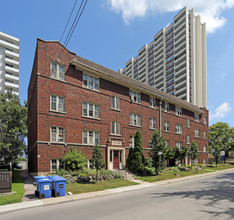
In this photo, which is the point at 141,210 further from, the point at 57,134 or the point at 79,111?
the point at 79,111

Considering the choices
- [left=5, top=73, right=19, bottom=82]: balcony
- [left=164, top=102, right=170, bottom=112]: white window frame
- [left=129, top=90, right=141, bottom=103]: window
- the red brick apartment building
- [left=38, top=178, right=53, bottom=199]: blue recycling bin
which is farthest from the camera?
[left=5, top=73, right=19, bottom=82]: balcony

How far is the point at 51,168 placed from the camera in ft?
59.5

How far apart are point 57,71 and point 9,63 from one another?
66.7 metres

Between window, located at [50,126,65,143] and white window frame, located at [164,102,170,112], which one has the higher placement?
white window frame, located at [164,102,170,112]

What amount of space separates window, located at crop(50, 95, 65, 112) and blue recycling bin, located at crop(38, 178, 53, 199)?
8.87m

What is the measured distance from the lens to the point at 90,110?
2202cm

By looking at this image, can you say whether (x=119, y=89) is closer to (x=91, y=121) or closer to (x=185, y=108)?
(x=91, y=121)

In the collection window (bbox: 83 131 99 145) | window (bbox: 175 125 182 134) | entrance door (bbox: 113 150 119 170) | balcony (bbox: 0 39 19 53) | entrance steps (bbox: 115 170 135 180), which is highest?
balcony (bbox: 0 39 19 53)

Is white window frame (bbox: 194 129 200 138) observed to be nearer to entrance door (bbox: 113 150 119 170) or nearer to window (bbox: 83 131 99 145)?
entrance door (bbox: 113 150 119 170)

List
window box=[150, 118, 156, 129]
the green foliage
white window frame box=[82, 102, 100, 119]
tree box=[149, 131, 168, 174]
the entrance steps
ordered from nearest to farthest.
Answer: the green foliage → the entrance steps → white window frame box=[82, 102, 100, 119] → tree box=[149, 131, 168, 174] → window box=[150, 118, 156, 129]

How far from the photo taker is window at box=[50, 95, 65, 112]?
63.5ft

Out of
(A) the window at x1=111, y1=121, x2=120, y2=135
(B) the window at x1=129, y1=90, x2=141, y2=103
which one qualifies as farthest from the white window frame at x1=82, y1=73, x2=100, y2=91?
(B) the window at x1=129, y1=90, x2=141, y2=103

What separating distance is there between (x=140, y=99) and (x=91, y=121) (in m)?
9.28

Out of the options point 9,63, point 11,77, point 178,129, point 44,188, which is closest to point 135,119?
point 178,129
